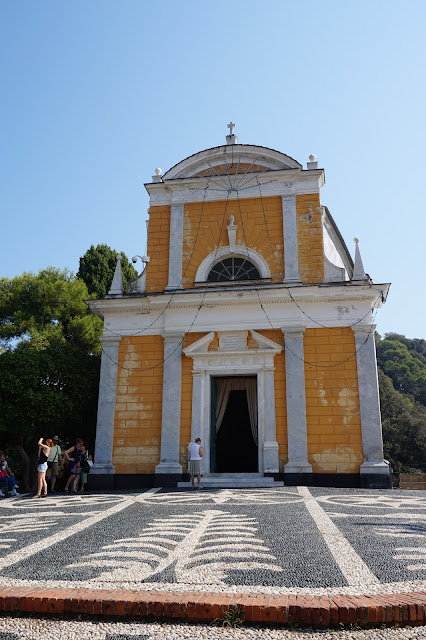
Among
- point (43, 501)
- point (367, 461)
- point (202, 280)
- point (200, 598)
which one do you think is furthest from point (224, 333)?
point (200, 598)

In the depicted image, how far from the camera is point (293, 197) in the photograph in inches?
614

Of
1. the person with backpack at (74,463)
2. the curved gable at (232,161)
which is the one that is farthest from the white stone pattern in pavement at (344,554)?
the curved gable at (232,161)

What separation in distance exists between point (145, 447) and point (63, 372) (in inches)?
171

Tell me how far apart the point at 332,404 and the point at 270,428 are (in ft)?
5.76

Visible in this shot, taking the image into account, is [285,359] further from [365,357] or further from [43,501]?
[43,501]

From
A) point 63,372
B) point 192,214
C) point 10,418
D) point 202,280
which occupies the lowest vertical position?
point 10,418

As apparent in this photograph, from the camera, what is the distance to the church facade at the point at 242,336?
44.1 feet

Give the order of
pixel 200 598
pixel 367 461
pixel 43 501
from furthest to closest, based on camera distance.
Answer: pixel 367 461 → pixel 43 501 → pixel 200 598

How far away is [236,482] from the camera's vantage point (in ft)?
42.4

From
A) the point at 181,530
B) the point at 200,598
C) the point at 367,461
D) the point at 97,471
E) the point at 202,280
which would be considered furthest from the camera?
the point at 202,280

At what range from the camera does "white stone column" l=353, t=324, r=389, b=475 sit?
42.6ft

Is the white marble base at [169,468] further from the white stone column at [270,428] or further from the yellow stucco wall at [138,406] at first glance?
the white stone column at [270,428]

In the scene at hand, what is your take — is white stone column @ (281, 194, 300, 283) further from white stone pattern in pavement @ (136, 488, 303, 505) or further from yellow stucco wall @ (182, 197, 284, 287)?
white stone pattern in pavement @ (136, 488, 303, 505)

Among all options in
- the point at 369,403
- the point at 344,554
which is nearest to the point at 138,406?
the point at 369,403
